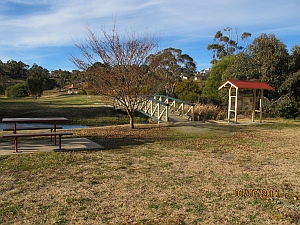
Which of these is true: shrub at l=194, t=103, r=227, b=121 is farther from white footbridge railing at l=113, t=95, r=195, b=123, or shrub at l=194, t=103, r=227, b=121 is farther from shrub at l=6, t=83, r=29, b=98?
shrub at l=6, t=83, r=29, b=98

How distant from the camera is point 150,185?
15.2 ft

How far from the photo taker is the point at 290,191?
4402 millimetres

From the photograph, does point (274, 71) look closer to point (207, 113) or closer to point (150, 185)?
point (207, 113)

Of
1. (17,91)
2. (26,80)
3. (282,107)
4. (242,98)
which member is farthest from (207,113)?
(26,80)

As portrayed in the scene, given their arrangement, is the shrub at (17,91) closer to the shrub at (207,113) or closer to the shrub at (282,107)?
the shrub at (207,113)

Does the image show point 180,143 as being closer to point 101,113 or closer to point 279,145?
point 279,145

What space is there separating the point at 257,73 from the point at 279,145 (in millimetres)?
11593

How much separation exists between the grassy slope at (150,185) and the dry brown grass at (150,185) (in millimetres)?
11

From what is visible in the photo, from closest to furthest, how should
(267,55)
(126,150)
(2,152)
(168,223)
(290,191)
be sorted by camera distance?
(168,223), (290,191), (2,152), (126,150), (267,55)

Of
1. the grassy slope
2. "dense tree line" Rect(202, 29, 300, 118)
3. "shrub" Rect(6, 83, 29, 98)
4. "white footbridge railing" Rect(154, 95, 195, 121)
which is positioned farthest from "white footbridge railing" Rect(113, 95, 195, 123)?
"shrub" Rect(6, 83, 29, 98)

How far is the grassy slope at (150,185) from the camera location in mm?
3490

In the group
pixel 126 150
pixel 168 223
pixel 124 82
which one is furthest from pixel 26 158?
pixel 124 82

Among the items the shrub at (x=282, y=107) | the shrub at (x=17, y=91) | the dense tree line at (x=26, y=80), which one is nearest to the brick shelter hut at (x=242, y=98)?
the shrub at (x=282, y=107)

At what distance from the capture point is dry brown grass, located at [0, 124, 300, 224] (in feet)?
11.5
